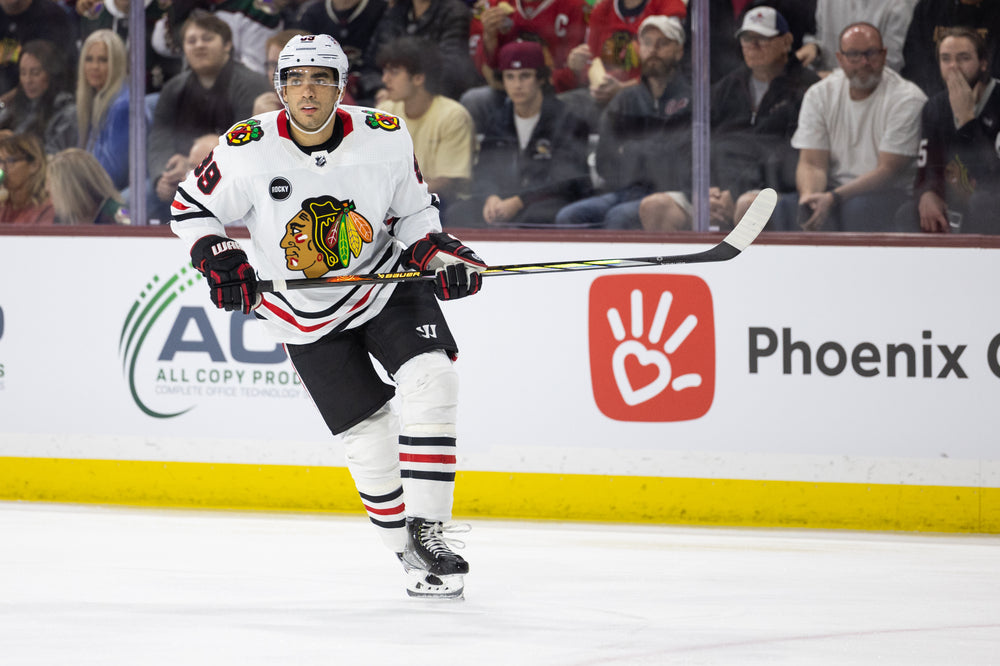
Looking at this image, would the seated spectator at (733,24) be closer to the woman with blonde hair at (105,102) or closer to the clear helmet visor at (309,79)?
the clear helmet visor at (309,79)

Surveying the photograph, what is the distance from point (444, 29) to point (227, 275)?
1.90m

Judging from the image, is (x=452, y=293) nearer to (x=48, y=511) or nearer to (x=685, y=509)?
(x=685, y=509)

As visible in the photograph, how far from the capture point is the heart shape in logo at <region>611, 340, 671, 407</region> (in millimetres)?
3982

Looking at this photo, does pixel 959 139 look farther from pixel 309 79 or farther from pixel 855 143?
pixel 309 79

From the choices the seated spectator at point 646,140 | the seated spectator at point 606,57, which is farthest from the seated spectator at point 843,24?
the seated spectator at point 606,57

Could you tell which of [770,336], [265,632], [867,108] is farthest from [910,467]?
[265,632]

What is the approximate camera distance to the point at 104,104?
4.55 metres

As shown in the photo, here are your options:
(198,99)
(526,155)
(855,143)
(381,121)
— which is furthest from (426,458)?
(198,99)

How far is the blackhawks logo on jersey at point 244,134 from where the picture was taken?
9.39 ft

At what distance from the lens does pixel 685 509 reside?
399cm

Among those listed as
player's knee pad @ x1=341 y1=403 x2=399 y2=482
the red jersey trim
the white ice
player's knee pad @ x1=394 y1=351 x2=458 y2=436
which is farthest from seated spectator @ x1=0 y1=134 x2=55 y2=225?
player's knee pad @ x1=394 y1=351 x2=458 y2=436

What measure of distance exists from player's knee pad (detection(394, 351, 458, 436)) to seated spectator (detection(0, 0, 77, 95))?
2.46m

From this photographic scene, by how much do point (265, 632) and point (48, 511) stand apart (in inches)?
74.9

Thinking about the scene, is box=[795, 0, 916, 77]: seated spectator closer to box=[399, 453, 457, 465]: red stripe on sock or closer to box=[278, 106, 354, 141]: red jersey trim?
box=[278, 106, 354, 141]: red jersey trim
